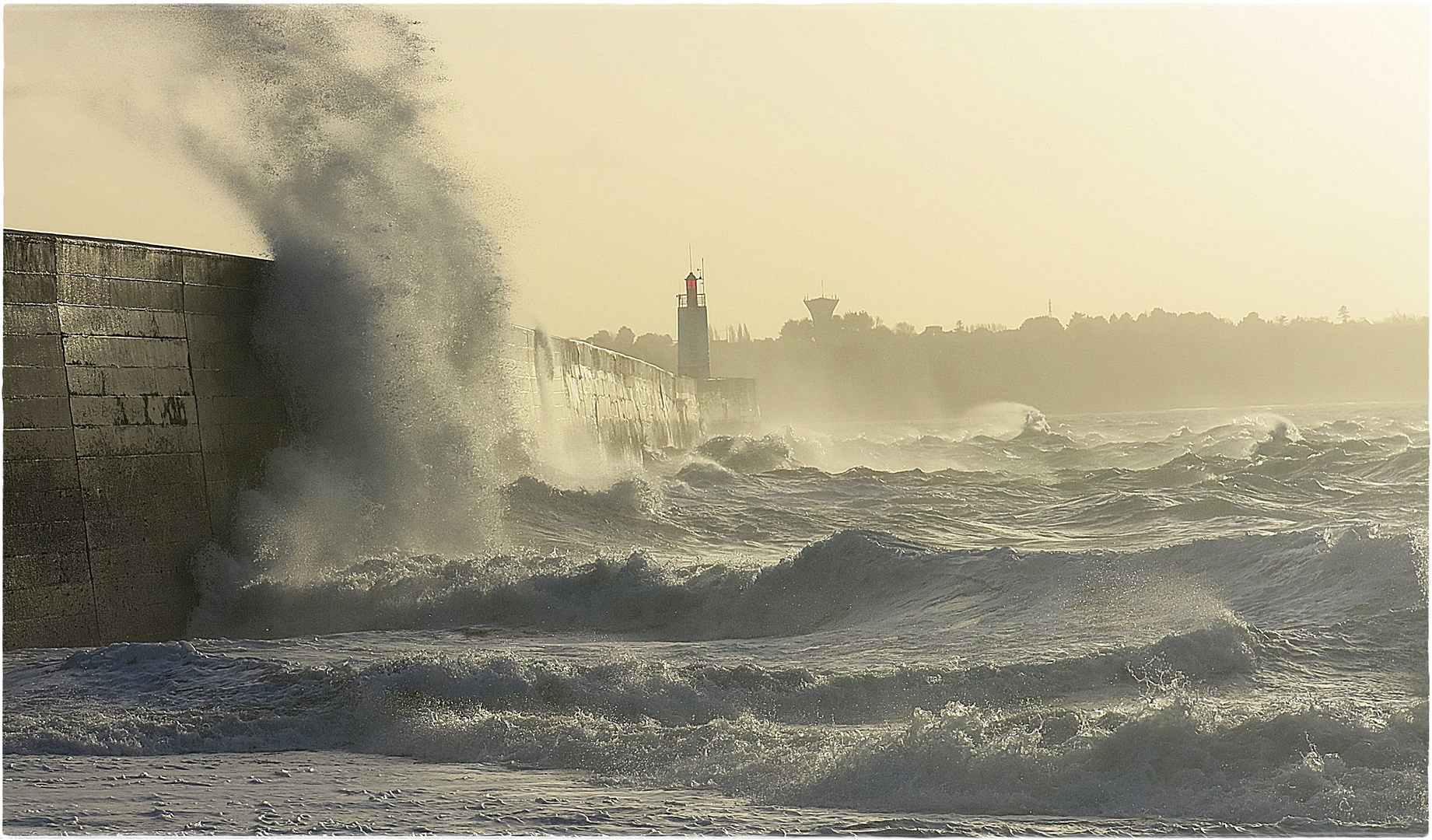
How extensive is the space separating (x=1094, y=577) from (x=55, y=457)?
682 cm

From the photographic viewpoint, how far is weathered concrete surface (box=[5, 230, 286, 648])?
23.7ft

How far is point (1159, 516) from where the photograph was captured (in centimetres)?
1234

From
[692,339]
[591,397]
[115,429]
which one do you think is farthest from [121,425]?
[692,339]

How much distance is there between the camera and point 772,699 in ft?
17.7

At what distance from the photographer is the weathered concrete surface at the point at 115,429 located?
7.22 metres

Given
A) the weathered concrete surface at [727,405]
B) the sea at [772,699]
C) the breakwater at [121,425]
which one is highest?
the breakwater at [121,425]

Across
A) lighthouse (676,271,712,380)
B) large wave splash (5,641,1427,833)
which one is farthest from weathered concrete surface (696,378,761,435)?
large wave splash (5,641,1427,833)

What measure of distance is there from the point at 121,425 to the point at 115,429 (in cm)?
6

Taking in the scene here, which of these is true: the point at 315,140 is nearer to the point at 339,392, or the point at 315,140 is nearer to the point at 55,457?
the point at 339,392

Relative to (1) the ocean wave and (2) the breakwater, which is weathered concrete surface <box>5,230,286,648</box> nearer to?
(2) the breakwater

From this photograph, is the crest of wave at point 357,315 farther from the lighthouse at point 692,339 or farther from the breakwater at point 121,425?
the lighthouse at point 692,339

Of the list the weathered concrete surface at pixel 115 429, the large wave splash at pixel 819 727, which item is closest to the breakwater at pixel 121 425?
the weathered concrete surface at pixel 115 429

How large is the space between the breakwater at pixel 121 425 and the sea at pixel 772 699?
1.85 feet

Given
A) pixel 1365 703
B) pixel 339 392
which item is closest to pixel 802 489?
pixel 339 392
